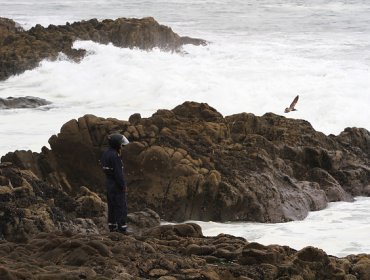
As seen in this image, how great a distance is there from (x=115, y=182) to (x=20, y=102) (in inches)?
490

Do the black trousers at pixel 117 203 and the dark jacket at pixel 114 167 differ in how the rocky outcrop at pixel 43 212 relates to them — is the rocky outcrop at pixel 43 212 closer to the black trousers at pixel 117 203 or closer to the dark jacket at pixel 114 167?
the black trousers at pixel 117 203

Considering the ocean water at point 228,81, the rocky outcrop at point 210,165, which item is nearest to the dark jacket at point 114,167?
the ocean water at point 228,81

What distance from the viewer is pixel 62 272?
6.51 metres

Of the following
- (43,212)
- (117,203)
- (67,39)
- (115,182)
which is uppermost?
(67,39)

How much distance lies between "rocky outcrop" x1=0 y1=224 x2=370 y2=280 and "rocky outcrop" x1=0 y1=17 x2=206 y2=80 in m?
18.9

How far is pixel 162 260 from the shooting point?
287 inches

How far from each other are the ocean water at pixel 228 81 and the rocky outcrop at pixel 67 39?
0.48m

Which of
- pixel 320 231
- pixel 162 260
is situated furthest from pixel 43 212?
pixel 320 231

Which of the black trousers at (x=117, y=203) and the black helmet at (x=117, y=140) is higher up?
the black helmet at (x=117, y=140)

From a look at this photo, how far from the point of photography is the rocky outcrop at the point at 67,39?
26766mm

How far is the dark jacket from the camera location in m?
8.82

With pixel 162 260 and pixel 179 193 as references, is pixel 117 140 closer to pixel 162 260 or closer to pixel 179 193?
pixel 162 260

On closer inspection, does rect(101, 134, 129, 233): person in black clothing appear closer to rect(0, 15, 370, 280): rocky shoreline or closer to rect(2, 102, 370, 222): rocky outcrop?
rect(0, 15, 370, 280): rocky shoreline

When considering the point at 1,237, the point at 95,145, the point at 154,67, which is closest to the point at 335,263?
the point at 1,237
